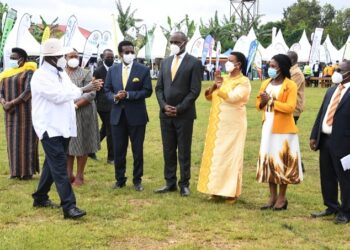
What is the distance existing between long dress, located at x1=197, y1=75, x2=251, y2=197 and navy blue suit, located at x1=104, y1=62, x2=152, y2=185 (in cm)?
104

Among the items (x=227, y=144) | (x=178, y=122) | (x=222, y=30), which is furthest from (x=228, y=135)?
(x=222, y=30)

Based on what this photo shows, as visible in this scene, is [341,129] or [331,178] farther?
[331,178]

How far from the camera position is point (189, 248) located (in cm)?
490

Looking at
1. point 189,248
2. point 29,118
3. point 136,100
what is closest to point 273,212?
point 189,248

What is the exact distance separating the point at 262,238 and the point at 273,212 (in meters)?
0.99

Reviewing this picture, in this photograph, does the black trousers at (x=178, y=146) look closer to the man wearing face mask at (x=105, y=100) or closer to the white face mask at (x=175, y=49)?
the white face mask at (x=175, y=49)

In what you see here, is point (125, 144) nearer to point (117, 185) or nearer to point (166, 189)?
point (117, 185)

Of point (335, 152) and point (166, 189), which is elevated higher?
point (335, 152)

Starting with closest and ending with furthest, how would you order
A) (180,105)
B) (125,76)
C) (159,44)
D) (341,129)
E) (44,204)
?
1. (341,129)
2. (44,204)
3. (180,105)
4. (125,76)
5. (159,44)

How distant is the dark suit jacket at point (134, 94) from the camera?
282 inches

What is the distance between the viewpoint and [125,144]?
7.38m

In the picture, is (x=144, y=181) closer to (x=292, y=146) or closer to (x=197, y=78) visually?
(x=197, y=78)

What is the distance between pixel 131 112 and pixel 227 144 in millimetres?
1403

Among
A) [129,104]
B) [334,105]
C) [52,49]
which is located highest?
[52,49]
